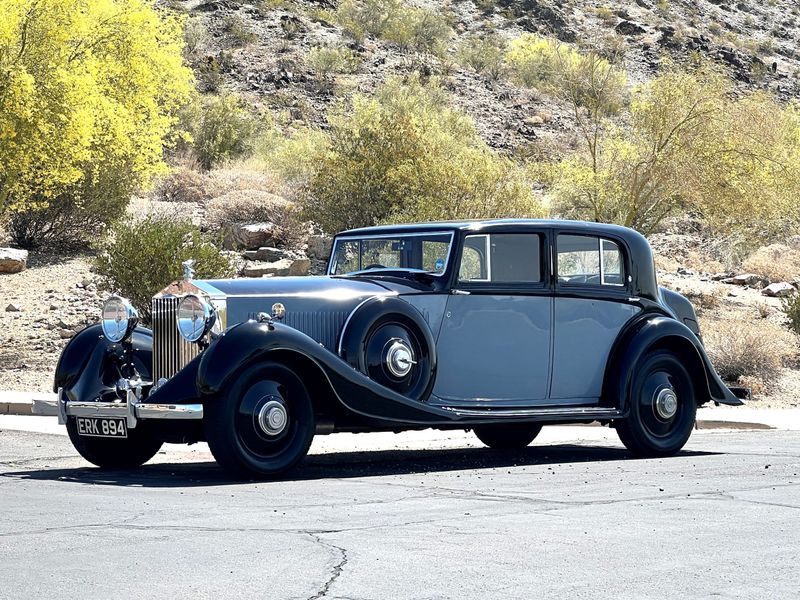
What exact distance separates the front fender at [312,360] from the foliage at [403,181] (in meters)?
15.8

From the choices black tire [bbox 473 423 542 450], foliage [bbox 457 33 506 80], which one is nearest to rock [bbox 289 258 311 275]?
black tire [bbox 473 423 542 450]

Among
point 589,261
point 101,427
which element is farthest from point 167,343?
point 589,261

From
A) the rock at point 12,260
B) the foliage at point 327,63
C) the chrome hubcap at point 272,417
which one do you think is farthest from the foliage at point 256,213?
the foliage at point 327,63

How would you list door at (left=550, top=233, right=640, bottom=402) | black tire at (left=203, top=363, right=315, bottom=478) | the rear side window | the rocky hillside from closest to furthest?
black tire at (left=203, top=363, right=315, bottom=478) < door at (left=550, top=233, right=640, bottom=402) < the rear side window < the rocky hillside

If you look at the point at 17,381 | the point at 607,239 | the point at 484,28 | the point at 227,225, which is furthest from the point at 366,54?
the point at 607,239

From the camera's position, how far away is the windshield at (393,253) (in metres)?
10.7

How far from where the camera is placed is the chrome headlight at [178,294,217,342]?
31.1 feet

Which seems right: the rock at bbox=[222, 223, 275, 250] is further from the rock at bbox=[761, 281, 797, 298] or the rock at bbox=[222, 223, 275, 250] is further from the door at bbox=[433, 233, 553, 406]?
the door at bbox=[433, 233, 553, 406]

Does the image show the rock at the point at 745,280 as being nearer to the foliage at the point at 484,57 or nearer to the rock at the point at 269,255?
the rock at the point at 269,255

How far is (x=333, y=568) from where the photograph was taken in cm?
595

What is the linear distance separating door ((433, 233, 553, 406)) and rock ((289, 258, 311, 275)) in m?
16.7

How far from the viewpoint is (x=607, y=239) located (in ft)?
38.1

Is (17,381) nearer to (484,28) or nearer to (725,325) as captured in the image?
(725,325)

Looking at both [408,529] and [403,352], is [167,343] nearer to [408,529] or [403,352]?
[403,352]
